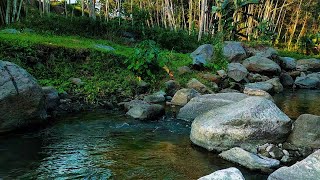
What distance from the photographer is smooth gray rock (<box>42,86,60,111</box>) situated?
34.8 feet

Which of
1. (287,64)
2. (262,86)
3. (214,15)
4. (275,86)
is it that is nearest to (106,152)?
(262,86)

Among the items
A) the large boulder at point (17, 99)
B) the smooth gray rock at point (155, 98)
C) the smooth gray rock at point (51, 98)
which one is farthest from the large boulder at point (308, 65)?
the large boulder at point (17, 99)

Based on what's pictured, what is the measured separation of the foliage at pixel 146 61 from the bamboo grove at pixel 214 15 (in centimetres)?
848

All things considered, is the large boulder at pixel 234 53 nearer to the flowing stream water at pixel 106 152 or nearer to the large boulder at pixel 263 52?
the large boulder at pixel 263 52

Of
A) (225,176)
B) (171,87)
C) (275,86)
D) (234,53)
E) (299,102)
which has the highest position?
(234,53)

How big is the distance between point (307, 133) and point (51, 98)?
6940mm

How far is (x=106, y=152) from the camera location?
7.35 meters

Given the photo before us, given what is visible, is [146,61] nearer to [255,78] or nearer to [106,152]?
[255,78]

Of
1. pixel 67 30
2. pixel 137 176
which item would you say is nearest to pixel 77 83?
pixel 137 176

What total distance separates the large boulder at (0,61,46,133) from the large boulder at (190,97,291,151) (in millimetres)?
4019

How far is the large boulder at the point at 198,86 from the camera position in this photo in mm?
13673

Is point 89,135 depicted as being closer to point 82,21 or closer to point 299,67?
point 82,21

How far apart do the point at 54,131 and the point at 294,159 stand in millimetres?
5345

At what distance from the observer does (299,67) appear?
22.6 metres
